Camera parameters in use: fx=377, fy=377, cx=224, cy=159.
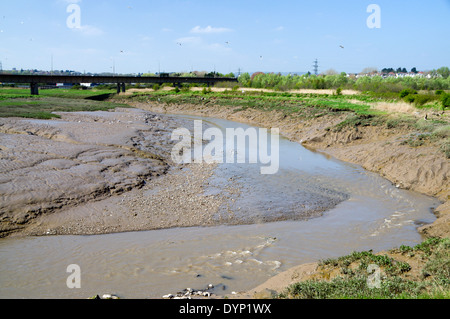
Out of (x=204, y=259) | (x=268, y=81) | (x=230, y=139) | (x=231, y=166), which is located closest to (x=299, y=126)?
(x=230, y=139)

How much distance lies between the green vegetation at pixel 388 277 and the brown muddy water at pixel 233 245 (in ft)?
6.29

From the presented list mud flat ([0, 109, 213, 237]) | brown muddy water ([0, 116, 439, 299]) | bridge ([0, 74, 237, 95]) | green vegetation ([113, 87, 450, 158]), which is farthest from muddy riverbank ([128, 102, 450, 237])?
bridge ([0, 74, 237, 95])

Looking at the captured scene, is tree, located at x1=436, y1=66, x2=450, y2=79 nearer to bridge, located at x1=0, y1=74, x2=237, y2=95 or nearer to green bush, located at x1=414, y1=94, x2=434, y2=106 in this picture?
bridge, located at x1=0, y1=74, x2=237, y2=95

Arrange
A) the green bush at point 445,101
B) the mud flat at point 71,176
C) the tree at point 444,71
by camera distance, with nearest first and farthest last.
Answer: the mud flat at point 71,176 → the green bush at point 445,101 → the tree at point 444,71

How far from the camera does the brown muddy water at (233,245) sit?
365 inches

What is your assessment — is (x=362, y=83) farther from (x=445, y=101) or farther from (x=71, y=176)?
(x=71, y=176)

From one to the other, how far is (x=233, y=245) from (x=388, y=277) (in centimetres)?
500

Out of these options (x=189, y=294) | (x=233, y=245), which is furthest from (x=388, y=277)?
(x=233, y=245)

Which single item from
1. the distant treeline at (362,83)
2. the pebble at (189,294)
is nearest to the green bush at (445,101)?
the distant treeline at (362,83)

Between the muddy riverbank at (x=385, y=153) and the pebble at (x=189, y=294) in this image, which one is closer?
the pebble at (x=189, y=294)

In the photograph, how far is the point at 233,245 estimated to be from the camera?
459 inches

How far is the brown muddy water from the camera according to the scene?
9.28 m

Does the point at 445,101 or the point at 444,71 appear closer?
the point at 445,101

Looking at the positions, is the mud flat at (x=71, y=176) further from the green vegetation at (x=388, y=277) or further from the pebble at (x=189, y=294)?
the green vegetation at (x=388, y=277)
